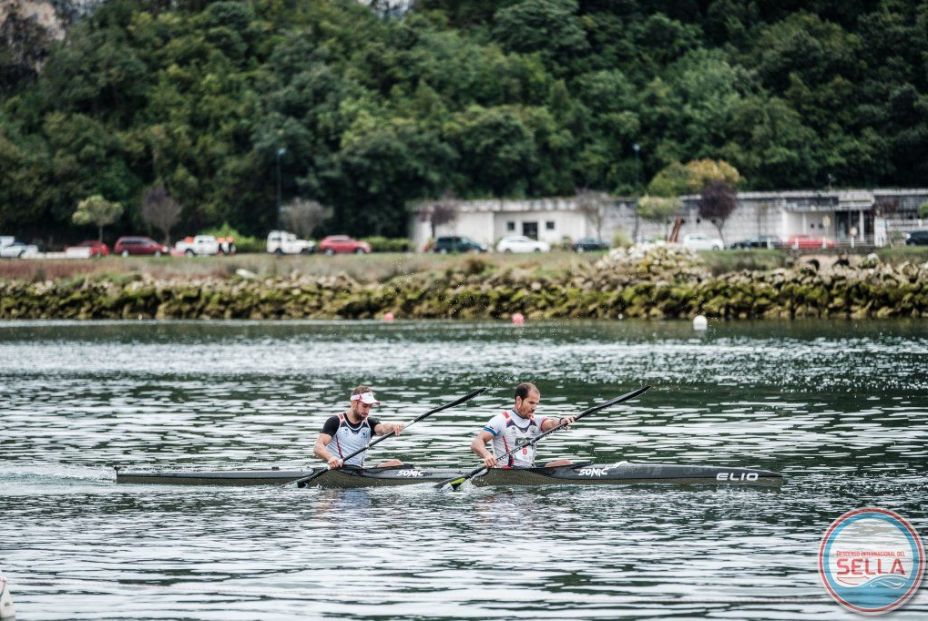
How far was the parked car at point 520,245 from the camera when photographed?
122m

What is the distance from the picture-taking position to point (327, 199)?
131000 mm

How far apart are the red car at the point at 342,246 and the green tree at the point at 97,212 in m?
20.8

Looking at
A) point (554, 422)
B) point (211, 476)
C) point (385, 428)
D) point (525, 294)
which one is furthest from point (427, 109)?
point (554, 422)

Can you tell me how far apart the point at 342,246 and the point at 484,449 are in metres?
97.6

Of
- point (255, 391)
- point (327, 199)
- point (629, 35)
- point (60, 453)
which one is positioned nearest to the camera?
point (60, 453)

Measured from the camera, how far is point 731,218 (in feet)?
425

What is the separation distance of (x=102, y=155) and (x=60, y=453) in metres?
112

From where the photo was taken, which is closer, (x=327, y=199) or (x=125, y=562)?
(x=125, y=562)

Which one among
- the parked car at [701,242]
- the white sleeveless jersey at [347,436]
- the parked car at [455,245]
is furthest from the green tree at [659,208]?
the white sleeveless jersey at [347,436]

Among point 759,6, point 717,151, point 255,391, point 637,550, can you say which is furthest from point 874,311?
point 759,6

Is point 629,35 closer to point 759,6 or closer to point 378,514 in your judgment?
point 759,6

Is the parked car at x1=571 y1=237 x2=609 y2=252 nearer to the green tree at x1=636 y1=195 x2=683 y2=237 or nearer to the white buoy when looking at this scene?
the green tree at x1=636 y1=195 x2=683 y2=237

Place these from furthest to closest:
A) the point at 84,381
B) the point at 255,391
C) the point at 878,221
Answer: the point at 878,221 → the point at 84,381 → the point at 255,391

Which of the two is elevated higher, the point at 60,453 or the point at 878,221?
the point at 878,221
